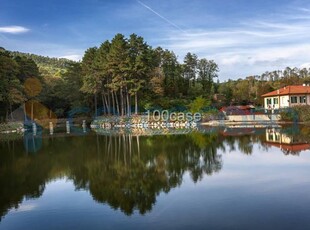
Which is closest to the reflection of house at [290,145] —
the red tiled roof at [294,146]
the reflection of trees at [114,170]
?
the red tiled roof at [294,146]

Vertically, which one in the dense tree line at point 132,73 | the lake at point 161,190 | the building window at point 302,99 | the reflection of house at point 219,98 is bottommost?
the lake at point 161,190

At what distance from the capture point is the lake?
6.69m

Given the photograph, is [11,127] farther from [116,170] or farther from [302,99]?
[302,99]

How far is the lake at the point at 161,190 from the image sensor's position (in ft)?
22.0

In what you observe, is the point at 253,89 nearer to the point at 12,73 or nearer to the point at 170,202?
the point at 12,73

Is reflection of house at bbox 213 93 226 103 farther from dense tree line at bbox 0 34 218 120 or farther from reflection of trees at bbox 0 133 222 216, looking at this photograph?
reflection of trees at bbox 0 133 222 216

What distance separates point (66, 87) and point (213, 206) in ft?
135

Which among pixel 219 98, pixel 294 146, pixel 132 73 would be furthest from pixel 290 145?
pixel 219 98

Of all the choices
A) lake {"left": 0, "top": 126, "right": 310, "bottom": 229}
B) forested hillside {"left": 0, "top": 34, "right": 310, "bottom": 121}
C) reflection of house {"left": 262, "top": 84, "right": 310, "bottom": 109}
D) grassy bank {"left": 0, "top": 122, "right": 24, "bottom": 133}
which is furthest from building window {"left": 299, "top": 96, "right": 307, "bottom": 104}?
grassy bank {"left": 0, "top": 122, "right": 24, "bottom": 133}

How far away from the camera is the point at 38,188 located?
9953 millimetres

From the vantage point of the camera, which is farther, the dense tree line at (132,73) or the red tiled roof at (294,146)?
the dense tree line at (132,73)

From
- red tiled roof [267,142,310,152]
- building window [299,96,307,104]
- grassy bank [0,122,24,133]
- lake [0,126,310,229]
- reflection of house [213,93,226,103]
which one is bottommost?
lake [0,126,310,229]

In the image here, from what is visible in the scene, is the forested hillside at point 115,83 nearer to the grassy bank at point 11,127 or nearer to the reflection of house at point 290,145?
the grassy bank at point 11,127

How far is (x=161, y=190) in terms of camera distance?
9023mm
